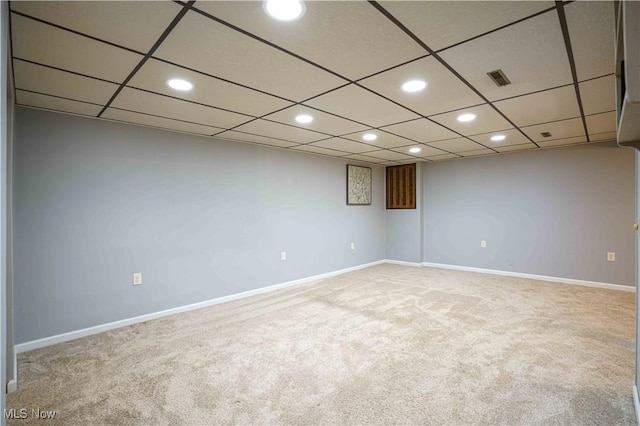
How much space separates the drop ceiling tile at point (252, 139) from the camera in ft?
12.5

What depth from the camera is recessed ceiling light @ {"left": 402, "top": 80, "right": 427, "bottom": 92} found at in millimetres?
2256

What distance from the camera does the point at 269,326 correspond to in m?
3.22

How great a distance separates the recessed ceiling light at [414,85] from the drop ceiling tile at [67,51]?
1749mm

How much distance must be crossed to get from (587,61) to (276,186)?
143 inches

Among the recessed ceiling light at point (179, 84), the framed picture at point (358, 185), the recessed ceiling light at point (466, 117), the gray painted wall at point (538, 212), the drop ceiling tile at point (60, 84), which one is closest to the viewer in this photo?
the drop ceiling tile at point (60, 84)

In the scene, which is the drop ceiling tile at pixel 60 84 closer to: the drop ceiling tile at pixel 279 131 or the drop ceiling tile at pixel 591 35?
the drop ceiling tile at pixel 279 131

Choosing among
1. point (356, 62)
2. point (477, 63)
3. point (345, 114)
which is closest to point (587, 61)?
point (477, 63)

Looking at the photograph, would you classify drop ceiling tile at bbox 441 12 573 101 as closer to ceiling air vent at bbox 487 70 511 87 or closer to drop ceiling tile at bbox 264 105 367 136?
ceiling air vent at bbox 487 70 511 87

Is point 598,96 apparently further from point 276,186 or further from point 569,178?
point 276,186

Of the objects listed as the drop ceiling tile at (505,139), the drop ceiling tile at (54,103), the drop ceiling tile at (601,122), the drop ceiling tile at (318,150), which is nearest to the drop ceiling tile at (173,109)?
the drop ceiling tile at (54,103)

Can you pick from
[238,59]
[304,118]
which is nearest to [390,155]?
[304,118]

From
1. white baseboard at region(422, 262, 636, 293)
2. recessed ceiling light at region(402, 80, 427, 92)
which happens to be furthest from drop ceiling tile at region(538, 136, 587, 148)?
recessed ceiling light at region(402, 80, 427, 92)

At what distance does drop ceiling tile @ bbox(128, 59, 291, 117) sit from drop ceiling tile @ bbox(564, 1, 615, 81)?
1.89 metres

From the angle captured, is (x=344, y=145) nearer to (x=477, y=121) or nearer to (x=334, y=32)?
(x=477, y=121)
